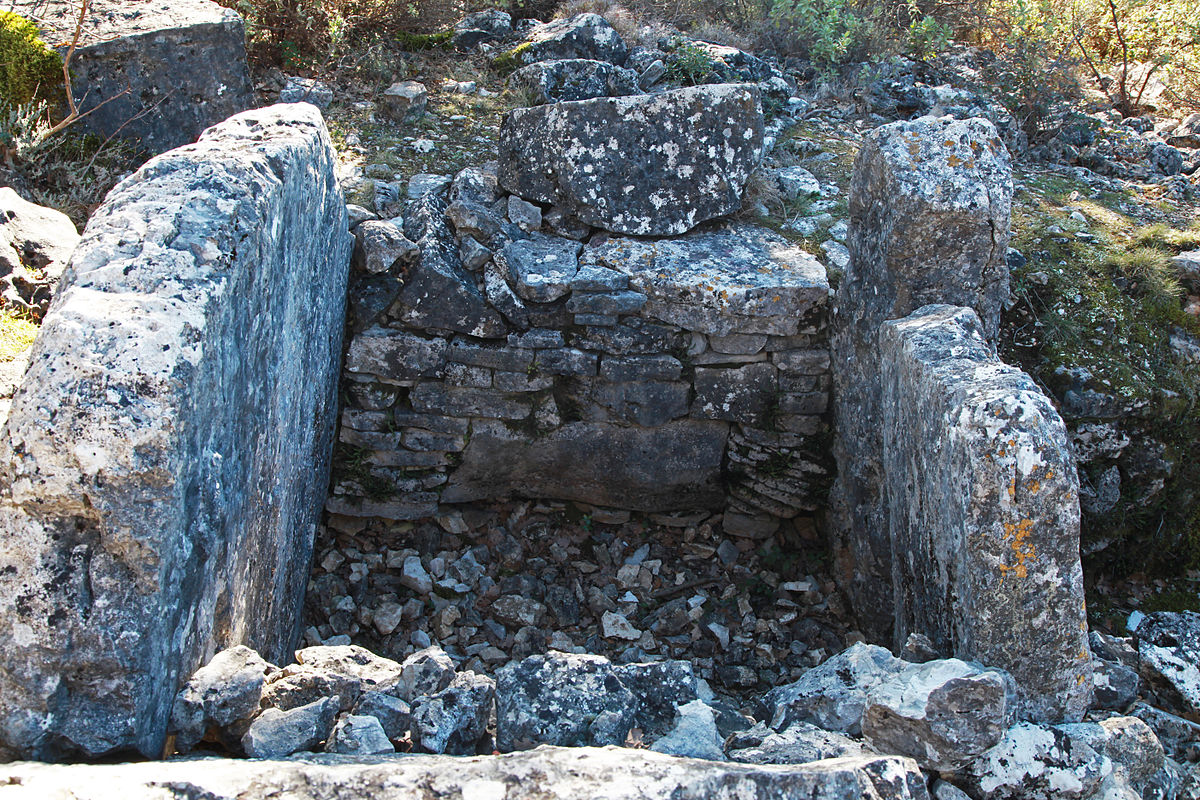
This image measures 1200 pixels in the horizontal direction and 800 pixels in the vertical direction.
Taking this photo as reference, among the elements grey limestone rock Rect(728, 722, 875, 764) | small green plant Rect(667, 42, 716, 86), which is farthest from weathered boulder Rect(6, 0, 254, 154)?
grey limestone rock Rect(728, 722, 875, 764)

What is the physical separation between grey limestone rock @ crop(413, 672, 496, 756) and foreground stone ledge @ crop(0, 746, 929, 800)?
32 centimetres

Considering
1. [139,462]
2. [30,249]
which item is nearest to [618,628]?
[139,462]

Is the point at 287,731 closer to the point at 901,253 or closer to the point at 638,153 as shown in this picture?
the point at 901,253

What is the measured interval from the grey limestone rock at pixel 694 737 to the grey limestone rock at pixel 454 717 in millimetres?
460

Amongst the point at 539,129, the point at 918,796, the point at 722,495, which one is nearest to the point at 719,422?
the point at 722,495

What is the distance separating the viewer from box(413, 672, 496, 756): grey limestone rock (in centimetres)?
227

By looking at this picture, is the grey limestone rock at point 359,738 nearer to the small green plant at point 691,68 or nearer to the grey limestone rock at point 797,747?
the grey limestone rock at point 797,747

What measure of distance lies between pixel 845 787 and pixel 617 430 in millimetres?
2702

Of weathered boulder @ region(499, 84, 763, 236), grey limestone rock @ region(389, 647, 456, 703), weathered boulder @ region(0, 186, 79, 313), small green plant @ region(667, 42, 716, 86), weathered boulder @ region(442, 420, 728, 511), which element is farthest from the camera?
small green plant @ region(667, 42, 716, 86)

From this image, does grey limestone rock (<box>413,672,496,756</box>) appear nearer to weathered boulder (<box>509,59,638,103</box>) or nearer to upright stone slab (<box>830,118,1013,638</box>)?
upright stone slab (<box>830,118,1013,638</box>)

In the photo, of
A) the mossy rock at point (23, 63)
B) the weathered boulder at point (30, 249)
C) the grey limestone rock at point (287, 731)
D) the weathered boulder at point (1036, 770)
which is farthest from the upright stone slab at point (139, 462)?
the mossy rock at point (23, 63)

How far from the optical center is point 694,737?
235cm

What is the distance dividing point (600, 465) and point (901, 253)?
1822 millimetres

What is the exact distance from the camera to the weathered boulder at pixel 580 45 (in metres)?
5.87
